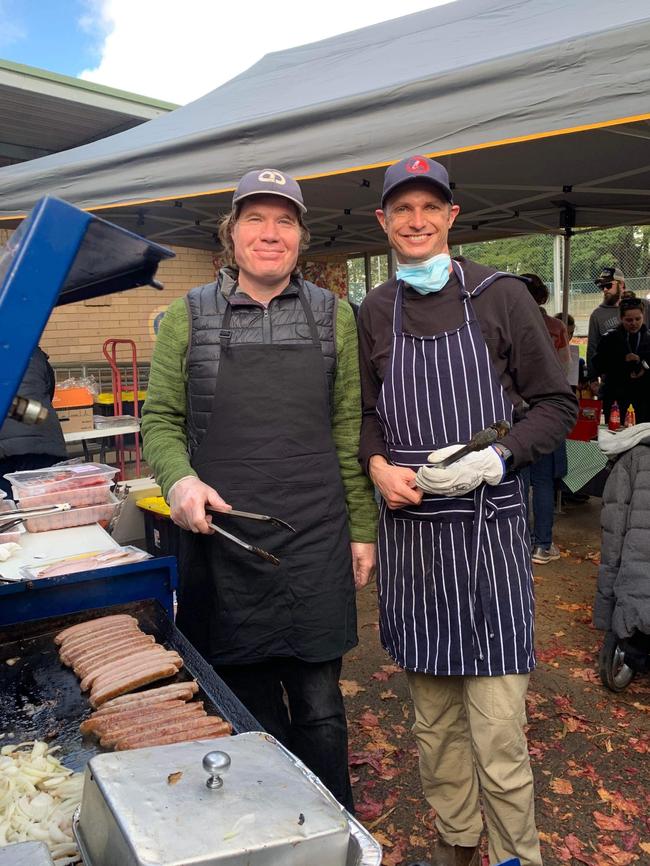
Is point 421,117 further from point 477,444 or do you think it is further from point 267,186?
point 477,444

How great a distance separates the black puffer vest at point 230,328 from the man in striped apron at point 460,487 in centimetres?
Answer: 21

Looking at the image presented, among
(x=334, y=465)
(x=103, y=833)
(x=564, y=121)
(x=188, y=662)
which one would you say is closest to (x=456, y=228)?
(x=564, y=121)

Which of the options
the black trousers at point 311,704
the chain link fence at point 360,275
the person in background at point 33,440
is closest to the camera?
the black trousers at point 311,704

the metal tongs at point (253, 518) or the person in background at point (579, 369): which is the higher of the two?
the person in background at point (579, 369)

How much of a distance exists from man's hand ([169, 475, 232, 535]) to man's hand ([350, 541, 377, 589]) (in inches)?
21.4

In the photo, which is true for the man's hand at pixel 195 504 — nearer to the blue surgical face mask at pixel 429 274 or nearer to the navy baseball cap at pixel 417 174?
the blue surgical face mask at pixel 429 274

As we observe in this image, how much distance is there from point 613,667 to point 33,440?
3699 millimetres

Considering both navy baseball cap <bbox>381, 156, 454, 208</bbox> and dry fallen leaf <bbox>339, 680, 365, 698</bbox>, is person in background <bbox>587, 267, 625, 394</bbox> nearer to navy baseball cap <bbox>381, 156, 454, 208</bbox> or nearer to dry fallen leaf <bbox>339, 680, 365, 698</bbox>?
dry fallen leaf <bbox>339, 680, 365, 698</bbox>

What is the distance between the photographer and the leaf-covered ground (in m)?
2.62

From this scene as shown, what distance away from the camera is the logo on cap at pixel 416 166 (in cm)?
212

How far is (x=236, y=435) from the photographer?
214cm

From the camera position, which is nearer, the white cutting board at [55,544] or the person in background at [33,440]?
the white cutting board at [55,544]

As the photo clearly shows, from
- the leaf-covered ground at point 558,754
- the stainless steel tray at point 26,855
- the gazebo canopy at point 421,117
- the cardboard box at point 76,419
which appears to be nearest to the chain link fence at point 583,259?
the gazebo canopy at point 421,117

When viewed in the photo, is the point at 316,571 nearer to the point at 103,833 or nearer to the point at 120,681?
the point at 120,681
